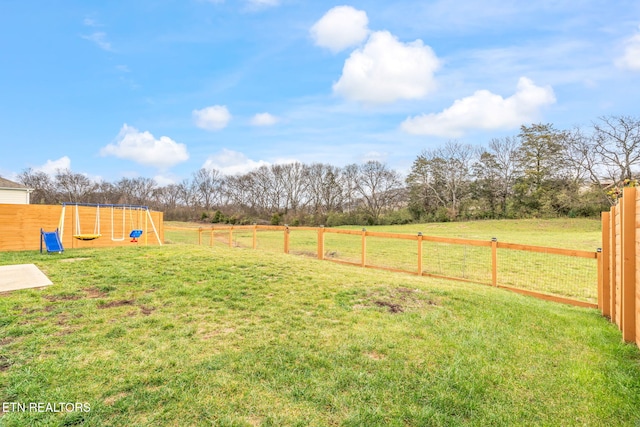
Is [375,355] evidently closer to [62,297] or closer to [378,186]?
[62,297]

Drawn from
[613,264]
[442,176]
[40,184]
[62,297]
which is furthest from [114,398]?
[40,184]

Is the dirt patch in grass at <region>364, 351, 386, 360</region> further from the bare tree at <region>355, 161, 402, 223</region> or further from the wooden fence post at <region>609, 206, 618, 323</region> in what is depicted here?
the bare tree at <region>355, 161, 402, 223</region>

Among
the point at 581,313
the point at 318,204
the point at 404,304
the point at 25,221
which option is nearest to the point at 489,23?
the point at 581,313

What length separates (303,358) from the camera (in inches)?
108

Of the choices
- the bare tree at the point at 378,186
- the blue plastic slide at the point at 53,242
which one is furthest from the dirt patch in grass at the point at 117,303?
the bare tree at the point at 378,186

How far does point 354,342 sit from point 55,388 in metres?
2.45

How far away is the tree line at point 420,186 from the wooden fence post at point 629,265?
29999 mm

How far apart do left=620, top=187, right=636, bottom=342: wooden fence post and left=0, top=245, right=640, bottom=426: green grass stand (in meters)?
0.25

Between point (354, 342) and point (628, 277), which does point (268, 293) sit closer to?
point (354, 342)

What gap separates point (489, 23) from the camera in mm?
9148

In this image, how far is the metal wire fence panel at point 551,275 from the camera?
7.32 m

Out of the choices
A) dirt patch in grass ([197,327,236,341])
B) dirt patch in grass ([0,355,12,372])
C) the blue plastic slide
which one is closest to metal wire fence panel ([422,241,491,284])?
dirt patch in grass ([197,327,236,341])

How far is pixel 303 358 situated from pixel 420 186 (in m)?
37.1

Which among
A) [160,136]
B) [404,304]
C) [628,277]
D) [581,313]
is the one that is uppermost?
[160,136]
